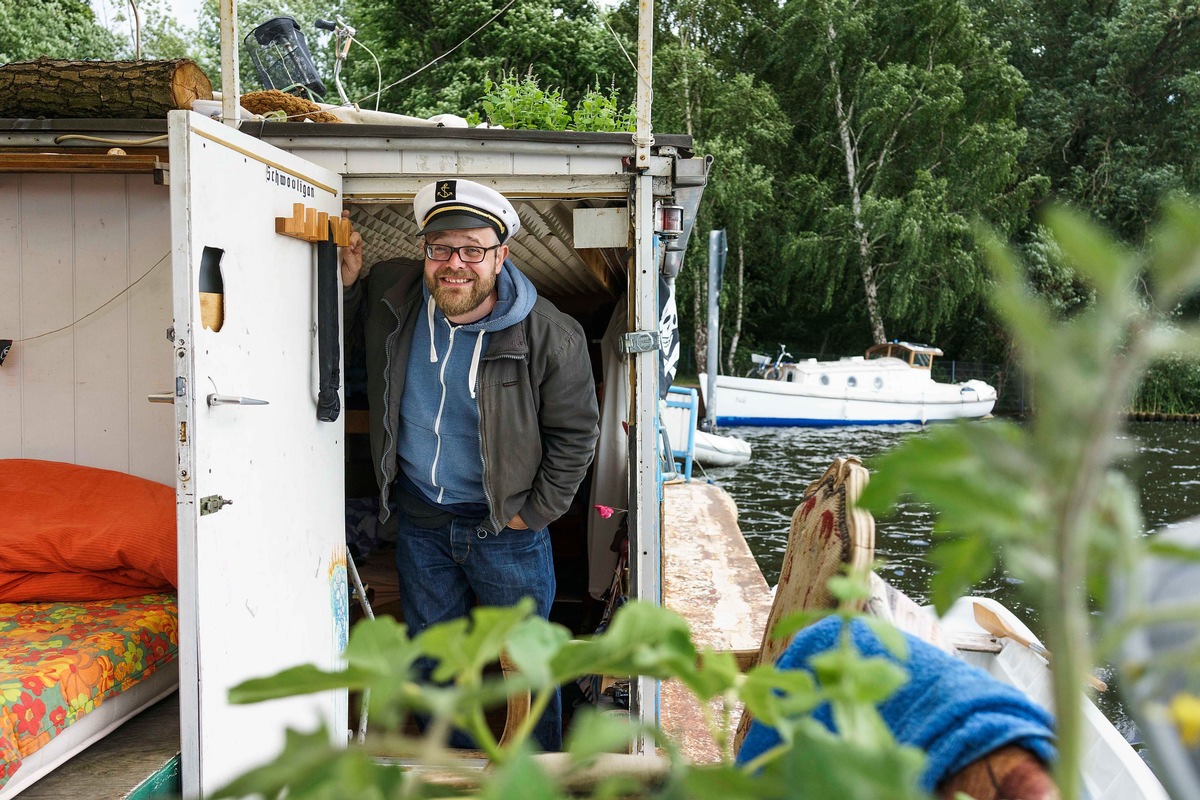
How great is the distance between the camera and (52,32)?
18750 millimetres

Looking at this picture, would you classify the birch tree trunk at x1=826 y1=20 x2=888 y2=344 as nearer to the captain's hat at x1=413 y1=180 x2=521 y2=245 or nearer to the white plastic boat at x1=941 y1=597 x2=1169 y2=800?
the white plastic boat at x1=941 y1=597 x2=1169 y2=800

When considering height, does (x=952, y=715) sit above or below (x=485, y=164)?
below

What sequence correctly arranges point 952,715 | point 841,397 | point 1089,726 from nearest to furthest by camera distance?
1. point 952,715
2. point 1089,726
3. point 841,397

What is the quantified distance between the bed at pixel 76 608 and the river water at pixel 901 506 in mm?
4987

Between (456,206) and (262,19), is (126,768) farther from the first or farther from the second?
(262,19)

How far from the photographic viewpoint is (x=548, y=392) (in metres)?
3.15

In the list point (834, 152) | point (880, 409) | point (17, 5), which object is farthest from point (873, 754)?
point (834, 152)

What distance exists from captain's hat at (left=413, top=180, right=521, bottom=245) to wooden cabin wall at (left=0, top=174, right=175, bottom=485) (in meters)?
1.40

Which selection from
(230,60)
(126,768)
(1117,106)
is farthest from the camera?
(1117,106)

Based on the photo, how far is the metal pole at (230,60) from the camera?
2518 millimetres

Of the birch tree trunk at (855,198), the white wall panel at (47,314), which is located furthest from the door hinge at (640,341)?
Answer: the birch tree trunk at (855,198)

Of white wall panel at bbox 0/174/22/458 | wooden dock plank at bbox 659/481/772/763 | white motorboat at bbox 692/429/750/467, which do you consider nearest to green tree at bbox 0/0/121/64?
white motorboat at bbox 692/429/750/467

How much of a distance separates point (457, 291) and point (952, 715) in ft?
7.47

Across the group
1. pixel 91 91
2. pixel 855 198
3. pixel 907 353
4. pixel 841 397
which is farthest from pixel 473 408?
pixel 855 198
